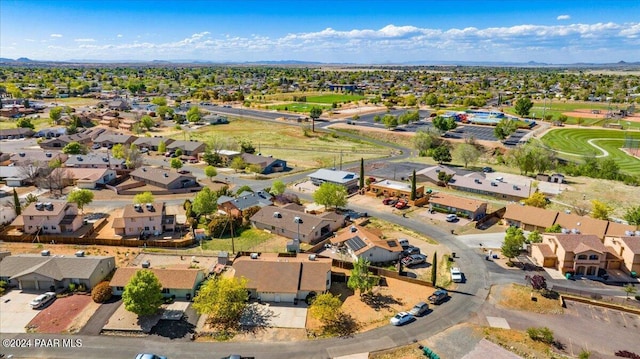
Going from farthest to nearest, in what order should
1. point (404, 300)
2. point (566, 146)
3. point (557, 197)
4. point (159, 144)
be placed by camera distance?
point (566, 146), point (159, 144), point (557, 197), point (404, 300)

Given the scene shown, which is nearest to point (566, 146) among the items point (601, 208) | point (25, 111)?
point (601, 208)

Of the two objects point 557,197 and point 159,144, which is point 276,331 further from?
point 159,144

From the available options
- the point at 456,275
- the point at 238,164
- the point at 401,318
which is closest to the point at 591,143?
the point at 238,164

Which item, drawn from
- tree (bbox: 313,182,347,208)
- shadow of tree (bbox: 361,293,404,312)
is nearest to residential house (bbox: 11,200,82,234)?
tree (bbox: 313,182,347,208)

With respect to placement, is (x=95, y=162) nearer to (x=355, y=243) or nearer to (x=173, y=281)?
(x=173, y=281)

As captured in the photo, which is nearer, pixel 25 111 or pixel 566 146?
pixel 566 146

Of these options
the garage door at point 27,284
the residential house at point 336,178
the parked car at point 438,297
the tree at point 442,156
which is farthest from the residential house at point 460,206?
the garage door at point 27,284
